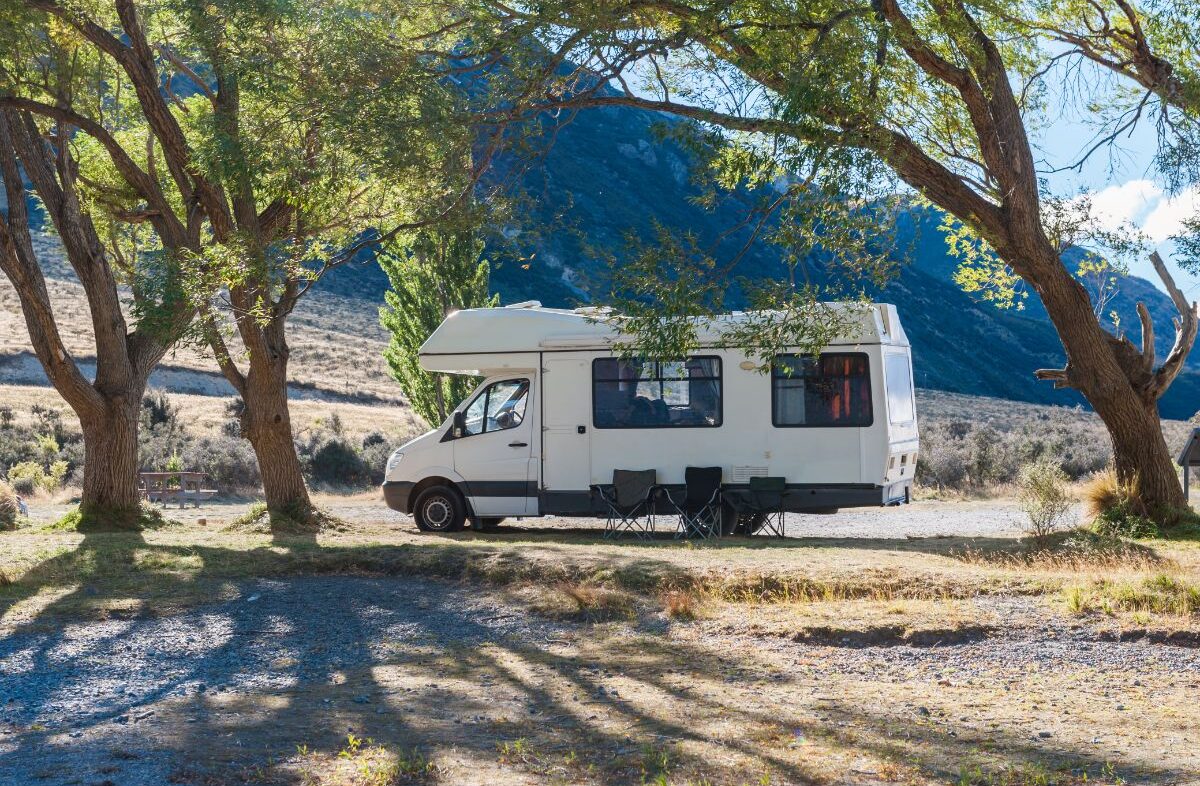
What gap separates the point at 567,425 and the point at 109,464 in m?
5.66

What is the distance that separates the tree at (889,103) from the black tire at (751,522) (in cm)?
387

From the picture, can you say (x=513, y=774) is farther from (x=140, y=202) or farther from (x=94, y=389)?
(x=140, y=202)

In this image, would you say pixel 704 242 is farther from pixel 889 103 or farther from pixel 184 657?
pixel 184 657

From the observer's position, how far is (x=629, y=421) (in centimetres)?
1492

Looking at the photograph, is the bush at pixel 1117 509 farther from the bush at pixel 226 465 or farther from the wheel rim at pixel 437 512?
the bush at pixel 226 465

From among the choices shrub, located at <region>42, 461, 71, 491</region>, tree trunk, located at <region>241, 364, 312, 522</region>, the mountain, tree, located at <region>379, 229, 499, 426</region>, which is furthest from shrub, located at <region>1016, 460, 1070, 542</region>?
the mountain

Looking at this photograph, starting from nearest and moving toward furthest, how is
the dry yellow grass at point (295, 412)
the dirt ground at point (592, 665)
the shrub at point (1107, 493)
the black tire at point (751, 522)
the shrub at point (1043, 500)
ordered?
1. the dirt ground at point (592, 665)
2. the shrub at point (1043, 500)
3. the shrub at point (1107, 493)
4. the black tire at point (751, 522)
5. the dry yellow grass at point (295, 412)

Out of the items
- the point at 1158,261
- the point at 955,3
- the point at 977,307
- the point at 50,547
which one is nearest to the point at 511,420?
the point at 50,547

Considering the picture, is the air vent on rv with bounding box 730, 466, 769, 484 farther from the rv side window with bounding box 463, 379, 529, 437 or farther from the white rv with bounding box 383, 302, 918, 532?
the rv side window with bounding box 463, 379, 529, 437

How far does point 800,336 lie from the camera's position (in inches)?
398

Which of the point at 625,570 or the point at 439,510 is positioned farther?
the point at 439,510

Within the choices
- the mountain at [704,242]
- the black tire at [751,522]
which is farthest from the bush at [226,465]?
the mountain at [704,242]

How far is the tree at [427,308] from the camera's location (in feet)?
76.3

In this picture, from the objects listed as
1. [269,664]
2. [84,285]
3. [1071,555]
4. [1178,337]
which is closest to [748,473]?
[1071,555]
